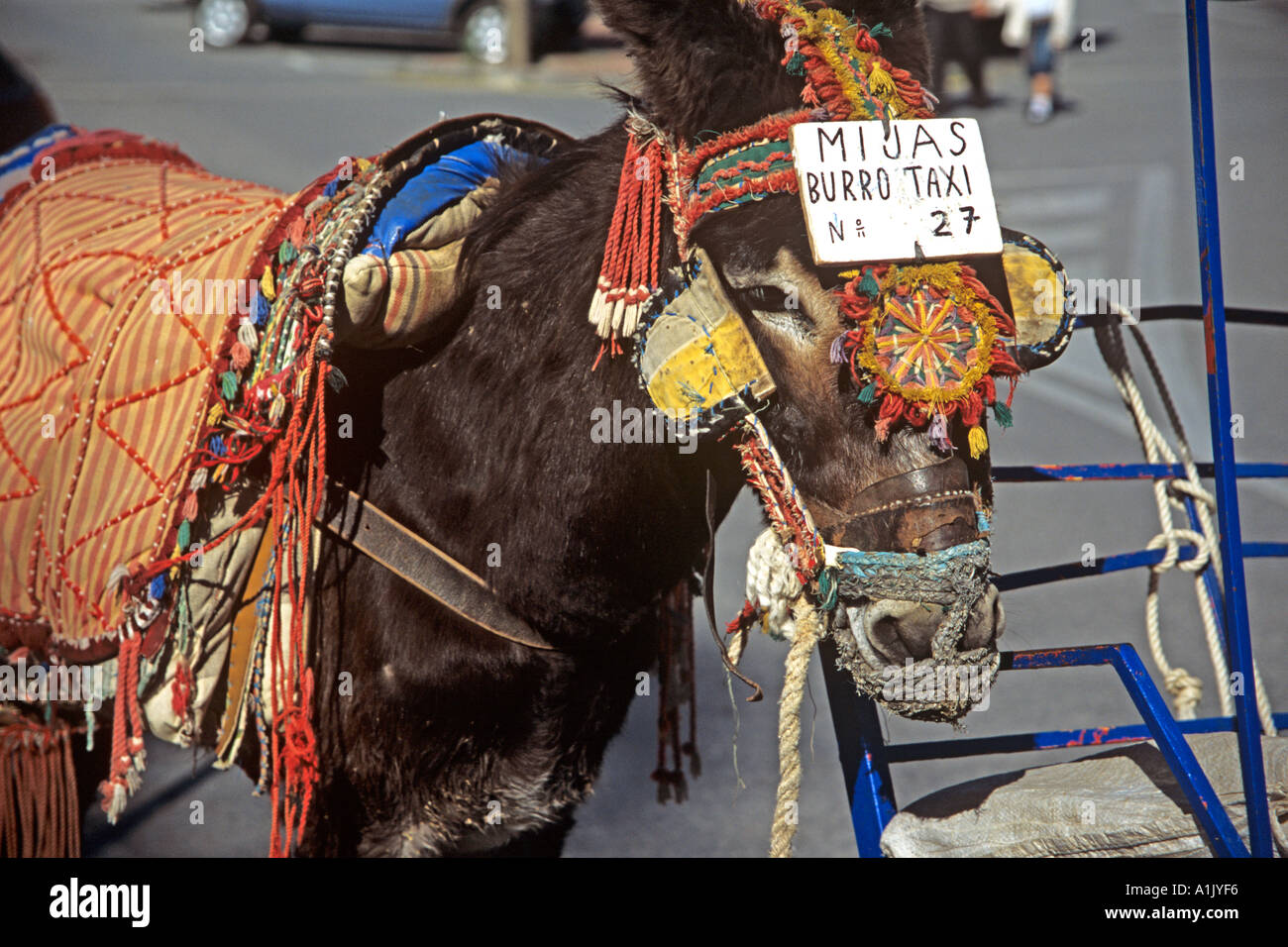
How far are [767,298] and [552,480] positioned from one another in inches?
20.5

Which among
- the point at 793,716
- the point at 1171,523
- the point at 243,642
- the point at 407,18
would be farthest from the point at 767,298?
the point at 407,18

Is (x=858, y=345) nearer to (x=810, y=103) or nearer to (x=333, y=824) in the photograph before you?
(x=810, y=103)

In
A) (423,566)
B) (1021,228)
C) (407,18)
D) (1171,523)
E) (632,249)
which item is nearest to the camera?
(632,249)

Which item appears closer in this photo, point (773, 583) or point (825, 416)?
point (825, 416)

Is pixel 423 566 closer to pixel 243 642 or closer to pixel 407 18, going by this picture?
pixel 243 642

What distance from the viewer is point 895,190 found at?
171 centimetres

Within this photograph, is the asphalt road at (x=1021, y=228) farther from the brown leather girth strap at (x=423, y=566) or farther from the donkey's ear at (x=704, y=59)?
the brown leather girth strap at (x=423, y=566)

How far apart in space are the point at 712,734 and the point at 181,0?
12903mm

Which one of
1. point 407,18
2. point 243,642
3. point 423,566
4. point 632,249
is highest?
point 407,18

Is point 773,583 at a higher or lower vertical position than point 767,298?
lower

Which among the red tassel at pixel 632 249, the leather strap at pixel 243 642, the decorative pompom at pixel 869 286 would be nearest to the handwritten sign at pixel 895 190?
the decorative pompom at pixel 869 286

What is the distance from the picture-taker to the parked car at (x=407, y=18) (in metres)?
12.7

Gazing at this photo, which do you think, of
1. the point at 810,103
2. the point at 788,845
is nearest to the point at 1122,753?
the point at 788,845

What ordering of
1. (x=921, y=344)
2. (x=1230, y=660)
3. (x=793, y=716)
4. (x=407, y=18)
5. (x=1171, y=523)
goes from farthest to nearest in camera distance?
1. (x=407, y=18)
2. (x=1171, y=523)
3. (x=1230, y=660)
4. (x=793, y=716)
5. (x=921, y=344)
